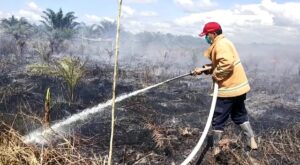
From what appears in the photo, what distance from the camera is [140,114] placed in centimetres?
742

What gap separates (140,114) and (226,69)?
2996 mm

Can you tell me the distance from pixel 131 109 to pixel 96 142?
226 cm

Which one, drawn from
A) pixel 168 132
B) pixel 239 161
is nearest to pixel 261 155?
pixel 239 161

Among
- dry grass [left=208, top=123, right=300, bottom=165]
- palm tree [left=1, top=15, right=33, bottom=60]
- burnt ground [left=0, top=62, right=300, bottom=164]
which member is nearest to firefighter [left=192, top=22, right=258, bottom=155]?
dry grass [left=208, top=123, right=300, bottom=165]

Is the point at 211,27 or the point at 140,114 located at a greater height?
the point at 211,27

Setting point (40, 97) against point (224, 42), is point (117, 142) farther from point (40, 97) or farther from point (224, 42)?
point (40, 97)

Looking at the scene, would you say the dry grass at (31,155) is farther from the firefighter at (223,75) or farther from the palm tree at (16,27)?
the palm tree at (16,27)

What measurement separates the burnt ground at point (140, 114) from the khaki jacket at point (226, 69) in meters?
0.84

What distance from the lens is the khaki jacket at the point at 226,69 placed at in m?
4.73

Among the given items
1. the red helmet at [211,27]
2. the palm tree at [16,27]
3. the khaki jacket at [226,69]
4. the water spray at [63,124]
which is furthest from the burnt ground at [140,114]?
the palm tree at [16,27]

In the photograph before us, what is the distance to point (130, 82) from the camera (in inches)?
473

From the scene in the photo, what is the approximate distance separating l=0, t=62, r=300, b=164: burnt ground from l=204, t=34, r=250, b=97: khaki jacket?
2.75 ft

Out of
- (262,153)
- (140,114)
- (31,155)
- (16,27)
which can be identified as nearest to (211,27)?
(262,153)

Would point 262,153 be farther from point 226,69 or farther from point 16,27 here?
point 16,27
